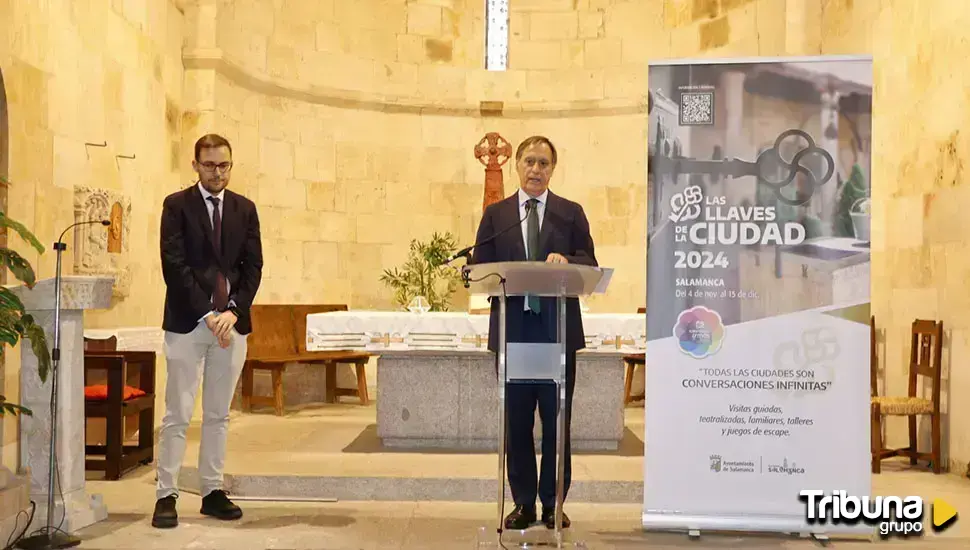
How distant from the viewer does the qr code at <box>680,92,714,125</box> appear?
3965mm

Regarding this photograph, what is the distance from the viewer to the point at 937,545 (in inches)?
158

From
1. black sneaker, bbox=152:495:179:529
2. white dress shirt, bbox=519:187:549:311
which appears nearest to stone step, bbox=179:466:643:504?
black sneaker, bbox=152:495:179:529

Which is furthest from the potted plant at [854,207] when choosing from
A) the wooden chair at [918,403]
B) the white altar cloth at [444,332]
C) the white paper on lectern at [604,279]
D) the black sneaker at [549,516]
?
the wooden chair at [918,403]

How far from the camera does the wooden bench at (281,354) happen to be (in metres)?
7.85

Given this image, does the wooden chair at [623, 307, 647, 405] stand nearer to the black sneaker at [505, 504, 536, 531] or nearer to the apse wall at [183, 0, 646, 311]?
the apse wall at [183, 0, 646, 311]

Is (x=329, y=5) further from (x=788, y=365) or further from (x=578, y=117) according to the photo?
(x=788, y=365)

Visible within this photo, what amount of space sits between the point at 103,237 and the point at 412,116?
4.15 m

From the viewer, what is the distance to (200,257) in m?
4.31

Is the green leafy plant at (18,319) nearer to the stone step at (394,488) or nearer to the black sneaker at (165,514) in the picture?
the black sneaker at (165,514)

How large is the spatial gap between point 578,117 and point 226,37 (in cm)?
372

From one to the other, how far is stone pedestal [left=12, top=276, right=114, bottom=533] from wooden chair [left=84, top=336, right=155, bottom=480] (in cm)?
92

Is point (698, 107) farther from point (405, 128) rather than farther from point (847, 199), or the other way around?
point (405, 128)

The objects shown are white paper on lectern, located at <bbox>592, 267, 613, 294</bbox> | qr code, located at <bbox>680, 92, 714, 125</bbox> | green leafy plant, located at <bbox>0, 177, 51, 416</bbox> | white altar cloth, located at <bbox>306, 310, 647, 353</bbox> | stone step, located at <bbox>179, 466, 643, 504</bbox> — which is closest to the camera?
white paper on lectern, located at <bbox>592, 267, 613, 294</bbox>

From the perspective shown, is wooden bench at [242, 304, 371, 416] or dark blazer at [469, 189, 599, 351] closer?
dark blazer at [469, 189, 599, 351]
